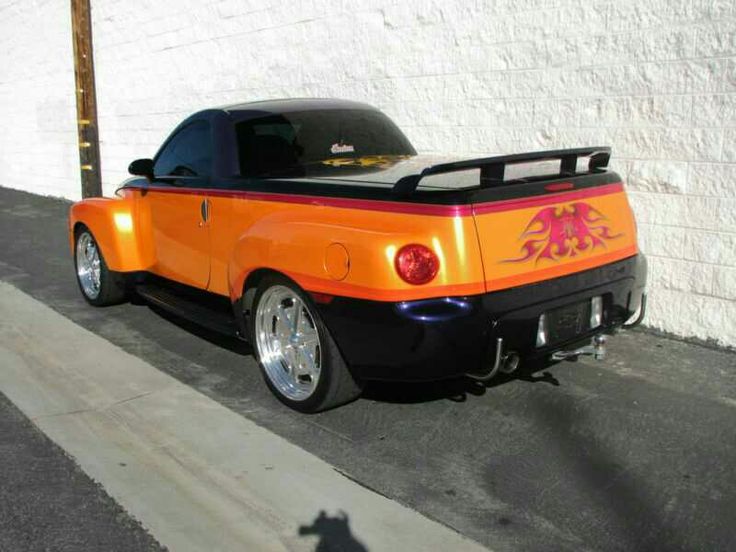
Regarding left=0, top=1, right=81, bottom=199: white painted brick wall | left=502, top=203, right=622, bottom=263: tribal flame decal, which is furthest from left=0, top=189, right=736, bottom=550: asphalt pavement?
left=0, top=1, right=81, bottom=199: white painted brick wall

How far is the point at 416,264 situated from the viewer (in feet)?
11.4

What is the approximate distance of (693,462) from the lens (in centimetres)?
363

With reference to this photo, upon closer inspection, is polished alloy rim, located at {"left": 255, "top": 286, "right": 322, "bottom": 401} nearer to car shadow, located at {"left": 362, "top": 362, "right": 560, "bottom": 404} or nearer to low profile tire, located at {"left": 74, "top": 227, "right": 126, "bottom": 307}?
car shadow, located at {"left": 362, "top": 362, "right": 560, "bottom": 404}

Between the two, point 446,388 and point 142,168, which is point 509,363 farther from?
point 142,168

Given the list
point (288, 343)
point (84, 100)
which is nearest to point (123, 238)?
point (288, 343)

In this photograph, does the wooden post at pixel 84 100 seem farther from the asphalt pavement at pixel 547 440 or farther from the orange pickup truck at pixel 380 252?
the orange pickup truck at pixel 380 252

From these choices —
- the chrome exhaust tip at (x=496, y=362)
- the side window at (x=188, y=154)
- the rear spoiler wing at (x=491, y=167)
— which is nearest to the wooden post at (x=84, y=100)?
the side window at (x=188, y=154)

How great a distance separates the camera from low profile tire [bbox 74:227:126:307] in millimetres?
6357

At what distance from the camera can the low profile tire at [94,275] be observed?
250 inches

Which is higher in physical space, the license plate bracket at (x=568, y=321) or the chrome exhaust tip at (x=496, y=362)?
the license plate bracket at (x=568, y=321)

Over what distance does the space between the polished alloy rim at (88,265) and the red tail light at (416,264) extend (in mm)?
3871

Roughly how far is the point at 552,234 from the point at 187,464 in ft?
6.95

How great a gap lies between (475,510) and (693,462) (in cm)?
116

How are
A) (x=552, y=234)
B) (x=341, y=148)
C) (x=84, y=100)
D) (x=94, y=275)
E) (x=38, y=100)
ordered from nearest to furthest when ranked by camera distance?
(x=552, y=234), (x=341, y=148), (x=94, y=275), (x=84, y=100), (x=38, y=100)
